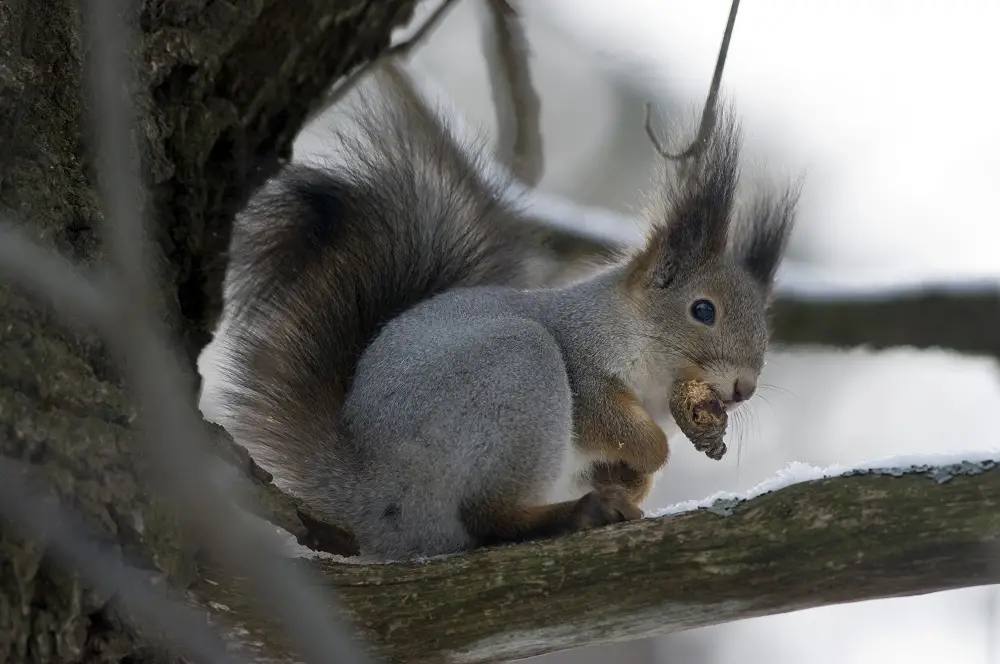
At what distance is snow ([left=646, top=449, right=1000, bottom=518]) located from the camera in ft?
4.03

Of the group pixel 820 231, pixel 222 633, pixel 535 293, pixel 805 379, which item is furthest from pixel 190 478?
pixel 805 379

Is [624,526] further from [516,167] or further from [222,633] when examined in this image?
[516,167]

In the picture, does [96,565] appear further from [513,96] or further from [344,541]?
[513,96]

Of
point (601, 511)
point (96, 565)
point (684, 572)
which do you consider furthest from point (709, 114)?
point (96, 565)

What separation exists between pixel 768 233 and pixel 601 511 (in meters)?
0.88

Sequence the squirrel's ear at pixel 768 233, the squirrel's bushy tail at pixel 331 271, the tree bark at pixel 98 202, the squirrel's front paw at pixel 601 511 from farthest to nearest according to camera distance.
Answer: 1. the squirrel's ear at pixel 768 233
2. the squirrel's bushy tail at pixel 331 271
3. the squirrel's front paw at pixel 601 511
4. the tree bark at pixel 98 202

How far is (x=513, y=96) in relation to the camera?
2344mm

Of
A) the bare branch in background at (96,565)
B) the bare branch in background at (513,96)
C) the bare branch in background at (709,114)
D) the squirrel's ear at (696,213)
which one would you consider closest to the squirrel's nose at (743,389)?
the squirrel's ear at (696,213)

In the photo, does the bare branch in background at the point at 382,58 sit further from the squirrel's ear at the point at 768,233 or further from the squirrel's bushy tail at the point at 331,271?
the squirrel's ear at the point at 768,233

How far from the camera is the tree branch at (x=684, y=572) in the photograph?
1.20m

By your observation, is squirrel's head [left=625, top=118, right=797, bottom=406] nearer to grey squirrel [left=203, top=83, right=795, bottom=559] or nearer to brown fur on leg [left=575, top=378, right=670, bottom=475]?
grey squirrel [left=203, top=83, right=795, bottom=559]

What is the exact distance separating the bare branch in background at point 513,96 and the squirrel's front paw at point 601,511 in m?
0.92

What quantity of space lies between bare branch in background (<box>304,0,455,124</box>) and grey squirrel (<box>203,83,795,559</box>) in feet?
0.22

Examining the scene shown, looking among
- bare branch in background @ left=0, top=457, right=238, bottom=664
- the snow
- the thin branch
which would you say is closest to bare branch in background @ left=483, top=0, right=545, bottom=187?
the snow
